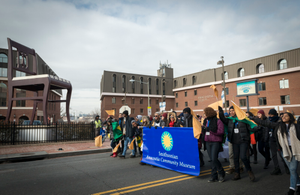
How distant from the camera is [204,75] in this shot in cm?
5347

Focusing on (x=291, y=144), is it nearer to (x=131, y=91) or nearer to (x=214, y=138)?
(x=214, y=138)

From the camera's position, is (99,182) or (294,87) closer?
(99,182)

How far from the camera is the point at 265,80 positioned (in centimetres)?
4166

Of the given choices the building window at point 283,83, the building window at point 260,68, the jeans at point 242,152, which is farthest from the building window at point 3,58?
the building window at point 283,83

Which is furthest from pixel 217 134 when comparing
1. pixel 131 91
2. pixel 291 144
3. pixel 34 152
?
pixel 131 91

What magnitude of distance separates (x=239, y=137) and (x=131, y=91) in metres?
52.2

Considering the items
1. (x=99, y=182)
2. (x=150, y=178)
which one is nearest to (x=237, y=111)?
(x=150, y=178)

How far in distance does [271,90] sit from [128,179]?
4280 cm

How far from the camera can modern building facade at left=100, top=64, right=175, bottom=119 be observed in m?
53.8

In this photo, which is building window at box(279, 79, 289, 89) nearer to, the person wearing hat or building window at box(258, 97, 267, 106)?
building window at box(258, 97, 267, 106)

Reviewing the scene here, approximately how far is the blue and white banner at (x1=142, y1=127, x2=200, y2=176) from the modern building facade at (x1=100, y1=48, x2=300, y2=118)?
92.3 ft

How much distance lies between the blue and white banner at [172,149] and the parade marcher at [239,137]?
0.96 metres

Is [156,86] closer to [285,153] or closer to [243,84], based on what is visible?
[243,84]

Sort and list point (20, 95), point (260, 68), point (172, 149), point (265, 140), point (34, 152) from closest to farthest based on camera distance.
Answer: point (172, 149)
point (265, 140)
point (34, 152)
point (20, 95)
point (260, 68)
